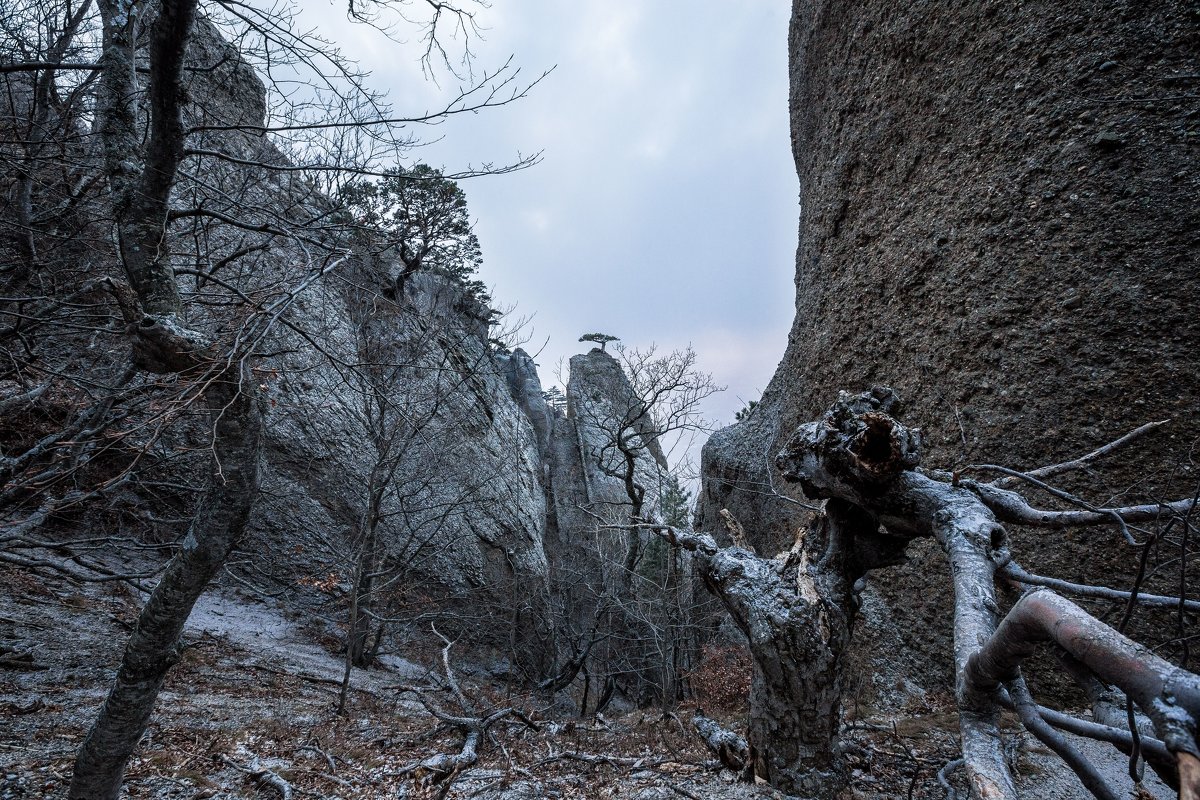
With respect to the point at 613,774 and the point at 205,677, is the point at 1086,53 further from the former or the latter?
the point at 205,677

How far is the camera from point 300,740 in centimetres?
533

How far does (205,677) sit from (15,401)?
15.0ft

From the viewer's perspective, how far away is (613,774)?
14.7ft

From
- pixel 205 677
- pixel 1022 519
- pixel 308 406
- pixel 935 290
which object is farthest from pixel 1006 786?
pixel 308 406

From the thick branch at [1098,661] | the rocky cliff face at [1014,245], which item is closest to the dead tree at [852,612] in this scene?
the thick branch at [1098,661]

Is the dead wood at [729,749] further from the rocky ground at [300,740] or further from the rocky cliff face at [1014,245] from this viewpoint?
the rocky cliff face at [1014,245]

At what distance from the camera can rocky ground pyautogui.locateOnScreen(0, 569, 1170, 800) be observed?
3.79 meters

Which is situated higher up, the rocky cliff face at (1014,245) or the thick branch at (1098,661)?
the rocky cliff face at (1014,245)

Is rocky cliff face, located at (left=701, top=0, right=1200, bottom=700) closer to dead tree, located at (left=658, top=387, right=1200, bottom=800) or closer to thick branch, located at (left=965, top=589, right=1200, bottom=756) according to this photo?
dead tree, located at (left=658, top=387, right=1200, bottom=800)

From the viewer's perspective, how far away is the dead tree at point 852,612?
1.17m

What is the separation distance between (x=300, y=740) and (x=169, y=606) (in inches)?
Result: 138

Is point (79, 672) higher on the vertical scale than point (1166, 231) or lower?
lower

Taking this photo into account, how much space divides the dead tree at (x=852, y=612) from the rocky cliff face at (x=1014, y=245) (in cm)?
68

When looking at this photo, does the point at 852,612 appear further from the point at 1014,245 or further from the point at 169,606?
the point at 1014,245
